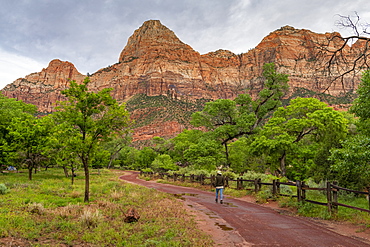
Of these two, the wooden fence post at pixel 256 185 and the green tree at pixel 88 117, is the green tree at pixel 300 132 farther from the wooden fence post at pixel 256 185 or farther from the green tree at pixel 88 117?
the green tree at pixel 88 117

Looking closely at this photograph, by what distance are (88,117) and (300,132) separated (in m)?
20.7

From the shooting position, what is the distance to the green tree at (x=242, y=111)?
28.4 metres

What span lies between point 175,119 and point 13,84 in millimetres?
176234

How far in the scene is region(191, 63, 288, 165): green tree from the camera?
28375 millimetres

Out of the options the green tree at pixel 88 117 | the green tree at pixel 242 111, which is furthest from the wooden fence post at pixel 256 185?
the green tree at pixel 242 111

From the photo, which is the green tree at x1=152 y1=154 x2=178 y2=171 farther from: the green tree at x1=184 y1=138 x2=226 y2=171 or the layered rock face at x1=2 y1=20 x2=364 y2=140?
the layered rock face at x1=2 y1=20 x2=364 y2=140

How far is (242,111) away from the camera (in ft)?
100

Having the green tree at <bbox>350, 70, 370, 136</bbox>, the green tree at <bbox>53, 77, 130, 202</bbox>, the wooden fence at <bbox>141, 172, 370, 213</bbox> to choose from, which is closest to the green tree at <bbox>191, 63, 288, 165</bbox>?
the wooden fence at <bbox>141, 172, 370, 213</bbox>

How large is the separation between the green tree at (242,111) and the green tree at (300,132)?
157 inches

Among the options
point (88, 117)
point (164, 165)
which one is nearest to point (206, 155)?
point (164, 165)

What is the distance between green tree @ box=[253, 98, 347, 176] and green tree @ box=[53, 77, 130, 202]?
15.0 m

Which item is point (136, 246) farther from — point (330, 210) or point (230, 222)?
point (330, 210)

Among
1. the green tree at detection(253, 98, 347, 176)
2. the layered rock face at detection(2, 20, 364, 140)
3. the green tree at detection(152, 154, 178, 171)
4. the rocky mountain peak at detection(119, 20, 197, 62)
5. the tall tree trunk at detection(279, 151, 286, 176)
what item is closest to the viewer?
the green tree at detection(253, 98, 347, 176)

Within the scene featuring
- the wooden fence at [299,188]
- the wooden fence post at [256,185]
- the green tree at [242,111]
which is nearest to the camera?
the wooden fence at [299,188]
